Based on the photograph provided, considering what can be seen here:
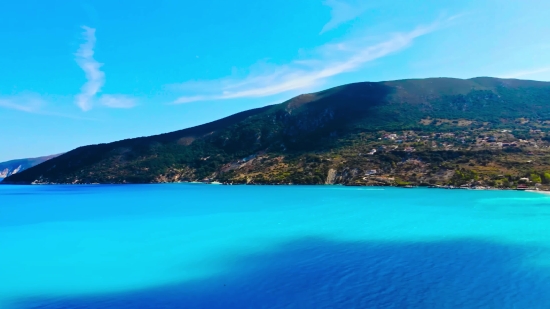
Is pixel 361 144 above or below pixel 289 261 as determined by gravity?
above

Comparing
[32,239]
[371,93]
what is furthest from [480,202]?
[371,93]

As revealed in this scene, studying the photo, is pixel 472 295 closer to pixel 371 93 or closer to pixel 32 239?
pixel 32 239

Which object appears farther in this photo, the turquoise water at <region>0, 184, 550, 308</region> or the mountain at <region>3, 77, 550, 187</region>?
the mountain at <region>3, 77, 550, 187</region>

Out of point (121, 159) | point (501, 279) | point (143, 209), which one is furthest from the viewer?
point (121, 159)

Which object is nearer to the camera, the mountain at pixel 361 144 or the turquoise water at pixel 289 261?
the turquoise water at pixel 289 261
